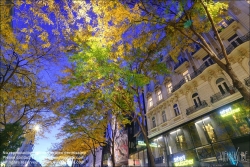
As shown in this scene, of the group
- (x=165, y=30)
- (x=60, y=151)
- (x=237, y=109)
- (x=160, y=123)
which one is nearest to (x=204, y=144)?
(x=237, y=109)

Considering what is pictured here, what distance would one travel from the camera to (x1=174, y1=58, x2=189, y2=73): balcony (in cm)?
1750

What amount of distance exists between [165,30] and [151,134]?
16.1 m

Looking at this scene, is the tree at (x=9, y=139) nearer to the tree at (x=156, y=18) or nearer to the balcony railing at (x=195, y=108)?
the tree at (x=156, y=18)

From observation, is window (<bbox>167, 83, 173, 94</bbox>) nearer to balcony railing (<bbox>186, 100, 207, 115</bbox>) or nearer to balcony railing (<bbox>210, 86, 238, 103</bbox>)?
balcony railing (<bbox>186, 100, 207, 115</bbox>)

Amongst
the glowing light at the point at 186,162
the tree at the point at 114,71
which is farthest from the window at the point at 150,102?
the tree at the point at 114,71

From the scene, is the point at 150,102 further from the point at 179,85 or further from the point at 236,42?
the point at 236,42

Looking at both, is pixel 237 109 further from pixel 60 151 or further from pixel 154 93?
pixel 60 151

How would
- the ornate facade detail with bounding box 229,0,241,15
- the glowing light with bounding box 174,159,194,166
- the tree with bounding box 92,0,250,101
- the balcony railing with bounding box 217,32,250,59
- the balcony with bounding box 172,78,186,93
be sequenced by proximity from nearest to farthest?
the tree with bounding box 92,0,250,101 < the balcony railing with bounding box 217,32,250,59 < the glowing light with bounding box 174,159,194,166 < the ornate facade detail with bounding box 229,0,241,15 < the balcony with bounding box 172,78,186,93

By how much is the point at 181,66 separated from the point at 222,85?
19.7ft

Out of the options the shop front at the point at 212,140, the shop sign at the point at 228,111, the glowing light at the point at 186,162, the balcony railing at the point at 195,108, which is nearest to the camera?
the shop sign at the point at 228,111

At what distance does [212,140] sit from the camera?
12.1 m

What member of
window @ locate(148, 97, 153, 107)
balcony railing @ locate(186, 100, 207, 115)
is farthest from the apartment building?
window @ locate(148, 97, 153, 107)

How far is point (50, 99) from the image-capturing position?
12.3 metres

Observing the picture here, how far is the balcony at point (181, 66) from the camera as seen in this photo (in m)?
17.5
